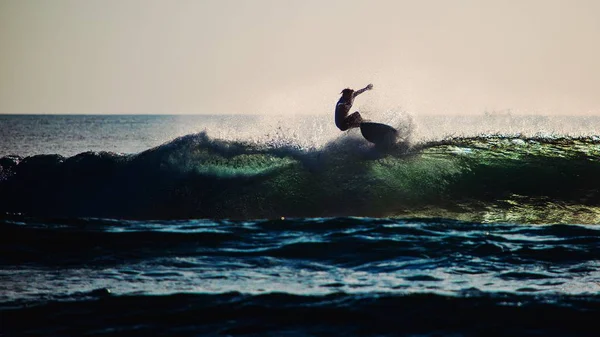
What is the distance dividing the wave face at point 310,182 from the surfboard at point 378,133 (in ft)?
0.77

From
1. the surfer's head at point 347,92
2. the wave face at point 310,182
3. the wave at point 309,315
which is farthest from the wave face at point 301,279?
the surfer's head at point 347,92

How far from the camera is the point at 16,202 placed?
1594 cm

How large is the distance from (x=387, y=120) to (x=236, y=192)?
469 cm

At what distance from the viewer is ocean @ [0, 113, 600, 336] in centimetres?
694

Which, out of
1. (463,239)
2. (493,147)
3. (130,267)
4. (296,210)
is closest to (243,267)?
(130,267)

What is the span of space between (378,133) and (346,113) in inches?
44.4

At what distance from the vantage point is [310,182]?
15.2m

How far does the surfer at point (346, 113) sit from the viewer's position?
15328mm

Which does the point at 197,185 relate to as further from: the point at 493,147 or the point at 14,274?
the point at 493,147

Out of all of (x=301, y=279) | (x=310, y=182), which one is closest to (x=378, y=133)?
(x=310, y=182)

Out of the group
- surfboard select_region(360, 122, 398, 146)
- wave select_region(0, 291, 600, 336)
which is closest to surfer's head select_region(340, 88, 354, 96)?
surfboard select_region(360, 122, 398, 146)

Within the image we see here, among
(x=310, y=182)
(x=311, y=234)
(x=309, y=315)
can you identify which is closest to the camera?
(x=309, y=315)

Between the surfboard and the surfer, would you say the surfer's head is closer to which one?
the surfer

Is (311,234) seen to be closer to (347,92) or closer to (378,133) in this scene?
(347,92)
